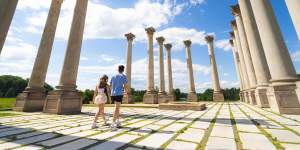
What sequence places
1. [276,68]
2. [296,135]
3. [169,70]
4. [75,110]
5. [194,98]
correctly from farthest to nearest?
1. [169,70]
2. [194,98]
3. [75,110]
4. [276,68]
5. [296,135]

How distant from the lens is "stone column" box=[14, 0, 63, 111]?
13328 mm

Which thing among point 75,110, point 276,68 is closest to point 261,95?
point 276,68

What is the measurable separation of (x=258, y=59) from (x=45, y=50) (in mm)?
19277

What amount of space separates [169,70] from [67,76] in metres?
26.5

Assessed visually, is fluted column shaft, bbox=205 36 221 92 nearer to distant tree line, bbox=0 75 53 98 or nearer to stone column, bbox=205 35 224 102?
stone column, bbox=205 35 224 102

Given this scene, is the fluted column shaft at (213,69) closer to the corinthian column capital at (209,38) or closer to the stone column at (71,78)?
the corinthian column capital at (209,38)

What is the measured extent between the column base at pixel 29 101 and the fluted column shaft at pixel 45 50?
563 millimetres

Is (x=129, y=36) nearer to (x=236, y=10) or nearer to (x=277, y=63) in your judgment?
(x=236, y=10)

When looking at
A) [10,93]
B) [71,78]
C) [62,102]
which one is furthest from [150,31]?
[10,93]

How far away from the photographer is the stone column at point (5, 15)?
626 centimetres

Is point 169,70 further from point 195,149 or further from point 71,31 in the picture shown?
point 195,149

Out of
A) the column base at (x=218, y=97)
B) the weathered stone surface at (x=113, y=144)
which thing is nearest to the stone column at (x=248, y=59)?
the column base at (x=218, y=97)

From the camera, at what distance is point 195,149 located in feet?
11.5

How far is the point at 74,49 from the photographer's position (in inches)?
482
